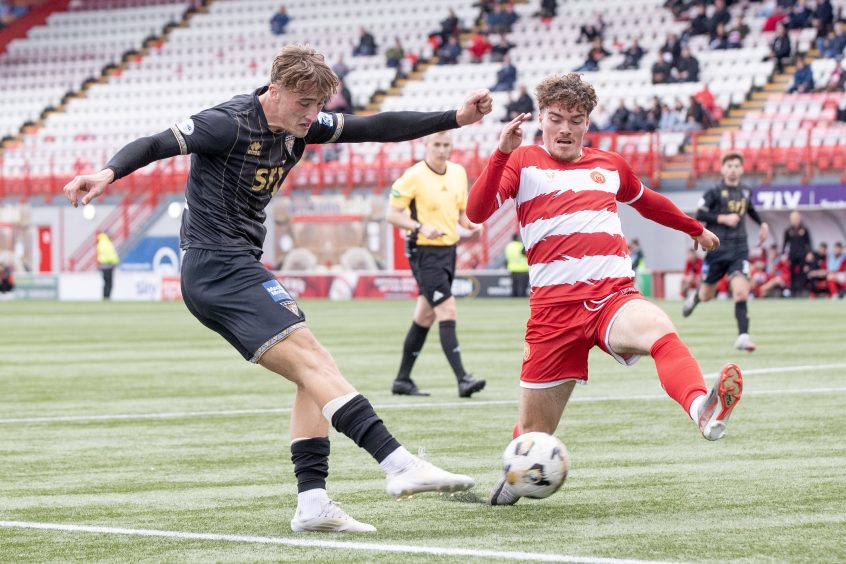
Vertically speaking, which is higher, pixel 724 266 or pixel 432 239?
pixel 432 239

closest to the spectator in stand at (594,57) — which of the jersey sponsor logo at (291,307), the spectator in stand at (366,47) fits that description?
the spectator in stand at (366,47)

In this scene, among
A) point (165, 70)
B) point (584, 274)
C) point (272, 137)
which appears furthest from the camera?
point (165, 70)

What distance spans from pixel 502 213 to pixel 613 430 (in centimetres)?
2760

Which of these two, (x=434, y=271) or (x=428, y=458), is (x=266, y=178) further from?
(x=434, y=271)

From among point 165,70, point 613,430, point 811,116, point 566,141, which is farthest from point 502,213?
point 566,141

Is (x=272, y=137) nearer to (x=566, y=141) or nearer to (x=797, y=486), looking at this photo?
(x=566, y=141)

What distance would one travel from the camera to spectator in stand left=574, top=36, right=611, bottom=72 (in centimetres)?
3928

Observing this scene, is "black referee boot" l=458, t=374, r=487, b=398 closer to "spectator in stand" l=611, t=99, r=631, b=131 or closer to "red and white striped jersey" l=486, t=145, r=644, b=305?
"red and white striped jersey" l=486, t=145, r=644, b=305

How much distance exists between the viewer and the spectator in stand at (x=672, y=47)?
1478 inches

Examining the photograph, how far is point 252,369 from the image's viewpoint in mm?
15180

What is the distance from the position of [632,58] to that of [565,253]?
32.9 meters

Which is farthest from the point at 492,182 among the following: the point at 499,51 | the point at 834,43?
the point at 499,51

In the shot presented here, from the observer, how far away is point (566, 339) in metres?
6.51

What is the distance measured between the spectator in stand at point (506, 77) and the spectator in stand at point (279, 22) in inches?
449
